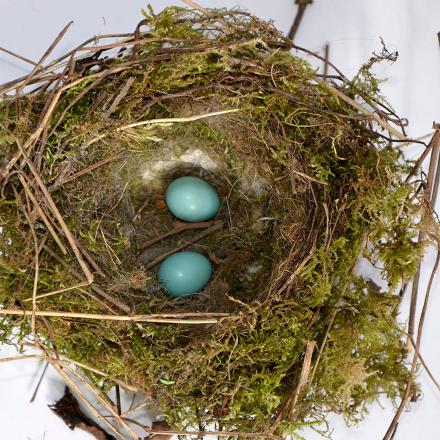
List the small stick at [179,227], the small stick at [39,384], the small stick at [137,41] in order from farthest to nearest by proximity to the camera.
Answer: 1. the small stick at [179,227]
2. the small stick at [39,384]
3. the small stick at [137,41]

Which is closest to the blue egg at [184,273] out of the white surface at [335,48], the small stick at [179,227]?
the small stick at [179,227]

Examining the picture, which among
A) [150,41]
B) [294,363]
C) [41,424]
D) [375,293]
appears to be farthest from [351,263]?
[41,424]

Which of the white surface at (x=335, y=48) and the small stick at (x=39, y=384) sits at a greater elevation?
the white surface at (x=335, y=48)

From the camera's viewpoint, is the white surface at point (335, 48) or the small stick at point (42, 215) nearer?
the small stick at point (42, 215)

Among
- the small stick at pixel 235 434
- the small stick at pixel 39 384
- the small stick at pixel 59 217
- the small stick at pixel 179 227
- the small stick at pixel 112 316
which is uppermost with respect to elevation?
the small stick at pixel 179 227

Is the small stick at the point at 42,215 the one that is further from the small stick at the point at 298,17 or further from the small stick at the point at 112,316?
the small stick at the point at 298,17

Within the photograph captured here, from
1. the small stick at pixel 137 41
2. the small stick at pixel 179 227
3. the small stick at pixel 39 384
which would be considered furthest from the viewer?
the small stick at pixel 179 227

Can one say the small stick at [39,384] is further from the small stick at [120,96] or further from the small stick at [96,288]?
the small stick at [120,96]
